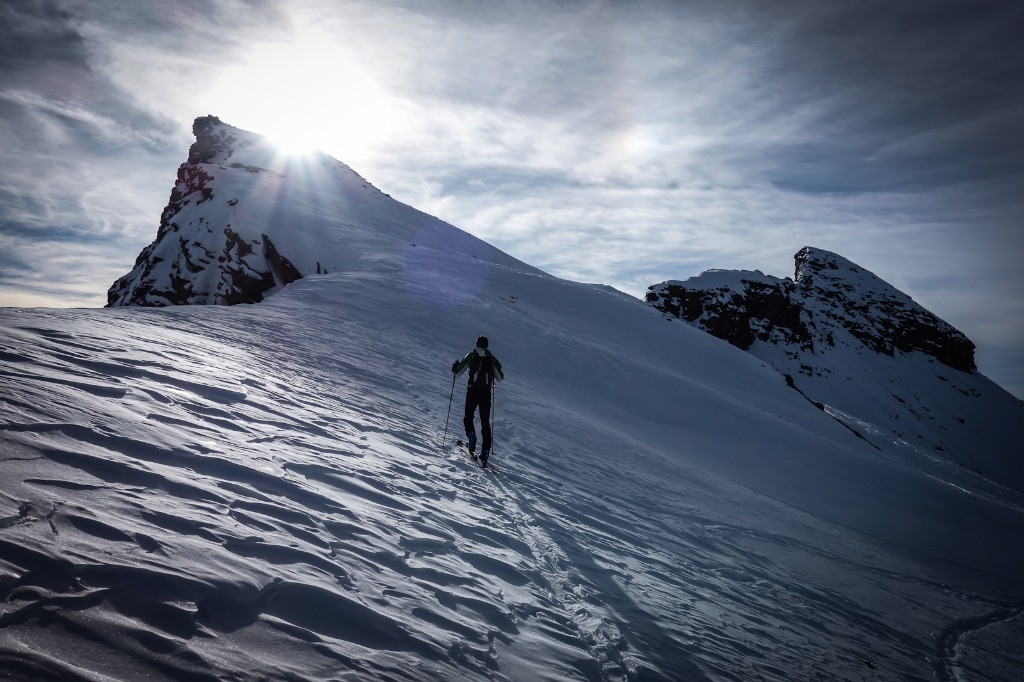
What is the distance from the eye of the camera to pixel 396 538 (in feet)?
15.7

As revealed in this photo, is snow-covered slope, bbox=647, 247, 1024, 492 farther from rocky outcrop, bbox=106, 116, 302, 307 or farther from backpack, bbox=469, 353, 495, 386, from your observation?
backpack, bbox=469, 353, 495, 386

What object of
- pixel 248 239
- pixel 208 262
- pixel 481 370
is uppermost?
pixel 248 239

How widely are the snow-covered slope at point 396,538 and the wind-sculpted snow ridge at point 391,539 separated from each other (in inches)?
1.1

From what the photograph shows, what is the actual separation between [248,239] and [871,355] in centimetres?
11161

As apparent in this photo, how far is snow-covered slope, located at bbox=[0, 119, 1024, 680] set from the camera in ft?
9.29

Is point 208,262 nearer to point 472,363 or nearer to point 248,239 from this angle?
point 248,239

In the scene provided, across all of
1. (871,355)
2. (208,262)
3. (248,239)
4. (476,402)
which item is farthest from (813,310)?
(476,402)

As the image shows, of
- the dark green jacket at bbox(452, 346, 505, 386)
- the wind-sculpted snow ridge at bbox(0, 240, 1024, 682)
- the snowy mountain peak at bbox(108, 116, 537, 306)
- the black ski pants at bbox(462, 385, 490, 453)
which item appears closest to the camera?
the wind-sculpted snow ridge at bbox(0, 240, 1024, 682)

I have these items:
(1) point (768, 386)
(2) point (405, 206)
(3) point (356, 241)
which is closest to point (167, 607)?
(3) point (356, 241)

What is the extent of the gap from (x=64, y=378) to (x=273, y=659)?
5.20 meters

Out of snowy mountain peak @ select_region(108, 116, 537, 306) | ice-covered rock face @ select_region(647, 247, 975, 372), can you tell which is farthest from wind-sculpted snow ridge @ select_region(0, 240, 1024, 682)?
ice-covered rock face @ select_region(647, 247, 975, 372)

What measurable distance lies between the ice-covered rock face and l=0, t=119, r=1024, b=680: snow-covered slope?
78.5 metres

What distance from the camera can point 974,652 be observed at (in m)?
6.02

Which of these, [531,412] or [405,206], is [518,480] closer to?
[531,412]
